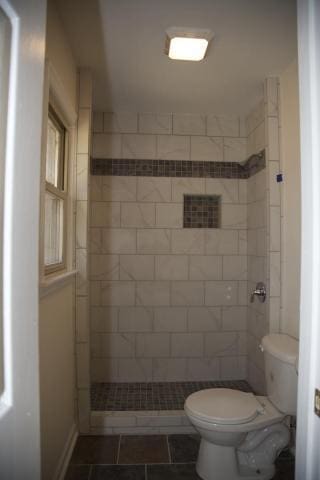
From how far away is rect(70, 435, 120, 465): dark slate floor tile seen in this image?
5.85 ft

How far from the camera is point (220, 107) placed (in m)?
2.56

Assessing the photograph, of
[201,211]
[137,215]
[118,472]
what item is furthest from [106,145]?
[118,472]

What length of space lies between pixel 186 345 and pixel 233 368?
19.2 inches

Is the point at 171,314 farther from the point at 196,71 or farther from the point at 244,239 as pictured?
the point at 196,71

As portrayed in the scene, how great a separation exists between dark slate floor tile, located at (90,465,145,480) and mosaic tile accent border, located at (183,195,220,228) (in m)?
1.82

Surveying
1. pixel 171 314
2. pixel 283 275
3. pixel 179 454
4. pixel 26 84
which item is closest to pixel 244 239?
pixel 283 275

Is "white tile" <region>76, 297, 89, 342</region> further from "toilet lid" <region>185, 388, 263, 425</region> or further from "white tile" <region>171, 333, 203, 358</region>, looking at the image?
"white tile" <region>171, 333, 203, 358</region>

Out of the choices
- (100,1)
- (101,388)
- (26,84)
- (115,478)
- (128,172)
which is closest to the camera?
(26,84)

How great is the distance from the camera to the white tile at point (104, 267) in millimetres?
2600

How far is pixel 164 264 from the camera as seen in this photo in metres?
2.66

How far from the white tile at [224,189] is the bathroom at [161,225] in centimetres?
1

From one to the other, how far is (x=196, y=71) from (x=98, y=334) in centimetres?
225

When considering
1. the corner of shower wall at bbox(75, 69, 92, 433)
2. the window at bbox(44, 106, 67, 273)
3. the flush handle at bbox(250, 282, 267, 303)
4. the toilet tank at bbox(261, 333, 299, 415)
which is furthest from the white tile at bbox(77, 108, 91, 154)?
the toilet tank at bbox(261, 333, 299, 415)

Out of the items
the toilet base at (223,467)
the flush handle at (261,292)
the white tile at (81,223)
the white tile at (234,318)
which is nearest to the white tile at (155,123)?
the white tile at (81,223)
